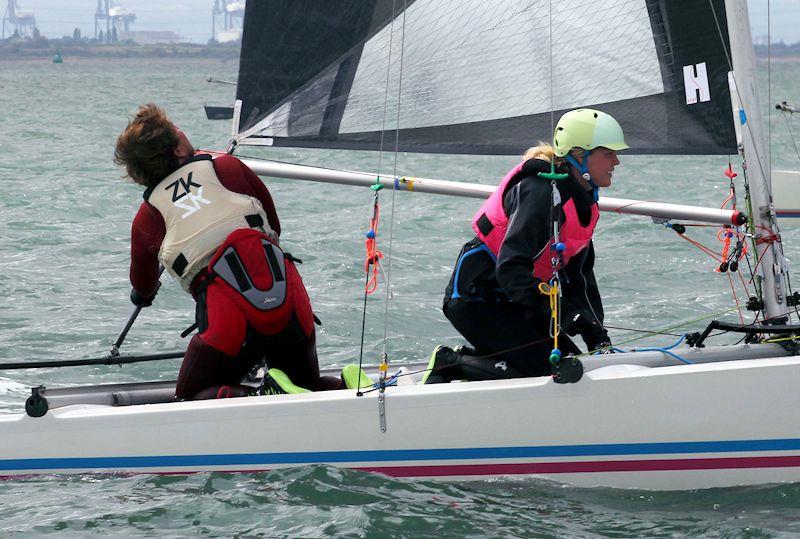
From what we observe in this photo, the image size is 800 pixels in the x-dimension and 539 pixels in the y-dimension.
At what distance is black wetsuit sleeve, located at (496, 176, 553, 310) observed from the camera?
353cm

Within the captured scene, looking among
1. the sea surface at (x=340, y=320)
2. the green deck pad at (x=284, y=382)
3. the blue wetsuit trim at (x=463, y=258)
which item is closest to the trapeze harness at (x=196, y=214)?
the green deck pad at (x=284, y=382)

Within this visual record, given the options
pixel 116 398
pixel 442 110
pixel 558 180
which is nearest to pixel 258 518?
pixel 116 398

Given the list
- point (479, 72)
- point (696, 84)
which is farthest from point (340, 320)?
point (696, 84)

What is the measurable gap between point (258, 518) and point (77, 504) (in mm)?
563

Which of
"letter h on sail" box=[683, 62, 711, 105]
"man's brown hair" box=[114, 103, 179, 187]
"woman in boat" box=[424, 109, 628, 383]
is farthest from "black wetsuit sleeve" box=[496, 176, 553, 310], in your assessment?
"man's brown hair" box=[114, 103, 179, 187]

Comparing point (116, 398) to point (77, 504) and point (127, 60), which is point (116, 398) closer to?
point (77, 504)

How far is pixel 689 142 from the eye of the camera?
4.27 metres

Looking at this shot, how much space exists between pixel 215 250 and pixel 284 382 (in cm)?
45

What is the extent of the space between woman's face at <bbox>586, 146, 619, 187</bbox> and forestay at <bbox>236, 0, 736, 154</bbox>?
1.62 feet

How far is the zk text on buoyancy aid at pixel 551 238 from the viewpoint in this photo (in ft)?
12.0

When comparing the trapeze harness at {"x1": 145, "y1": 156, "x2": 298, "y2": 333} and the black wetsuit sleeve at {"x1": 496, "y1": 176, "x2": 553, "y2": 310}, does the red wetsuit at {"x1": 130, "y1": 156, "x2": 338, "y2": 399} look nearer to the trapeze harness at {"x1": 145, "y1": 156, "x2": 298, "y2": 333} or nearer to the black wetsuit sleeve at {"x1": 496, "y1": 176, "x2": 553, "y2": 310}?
the trapeze harness at {"x1": 145, "y1": 156, "x2": 298, "y2": 333}

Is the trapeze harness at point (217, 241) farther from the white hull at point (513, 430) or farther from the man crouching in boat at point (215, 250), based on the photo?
the white hull at point (513, 430)

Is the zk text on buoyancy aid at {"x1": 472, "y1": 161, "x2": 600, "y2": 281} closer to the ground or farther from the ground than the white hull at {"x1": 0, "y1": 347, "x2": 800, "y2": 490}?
farther from the ground

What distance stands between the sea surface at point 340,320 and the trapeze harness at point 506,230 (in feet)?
0.96
